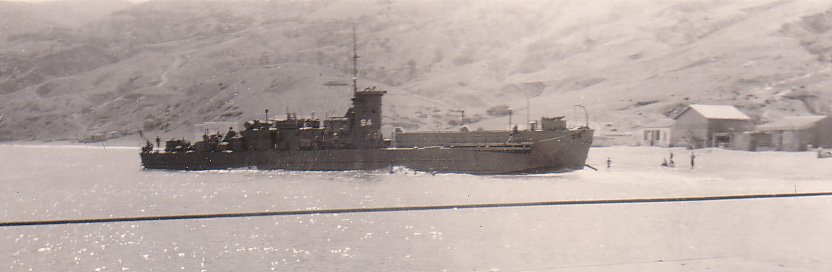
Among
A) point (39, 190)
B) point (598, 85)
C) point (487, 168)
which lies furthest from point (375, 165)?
point (598, 85)

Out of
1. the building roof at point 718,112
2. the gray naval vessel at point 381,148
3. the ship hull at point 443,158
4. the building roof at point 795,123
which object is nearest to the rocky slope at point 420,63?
the building roof at point 718,112

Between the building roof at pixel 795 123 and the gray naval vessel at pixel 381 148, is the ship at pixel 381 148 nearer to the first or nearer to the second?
the gray naval vessel at pixel 381 148

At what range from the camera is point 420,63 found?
100562mm

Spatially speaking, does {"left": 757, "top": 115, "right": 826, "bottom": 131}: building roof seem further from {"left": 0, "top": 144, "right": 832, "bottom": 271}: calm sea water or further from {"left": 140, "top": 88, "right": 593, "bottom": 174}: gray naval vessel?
{"left": 0, "top": 144, "right": 832, "bottom": 271}: calm sea water

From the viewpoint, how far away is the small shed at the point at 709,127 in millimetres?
38344

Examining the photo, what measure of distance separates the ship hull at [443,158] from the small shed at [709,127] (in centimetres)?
1264

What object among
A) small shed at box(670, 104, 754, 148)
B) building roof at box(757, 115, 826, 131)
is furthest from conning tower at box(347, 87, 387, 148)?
building roof at box(757, 115, 826, 131)

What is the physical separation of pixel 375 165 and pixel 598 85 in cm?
5916

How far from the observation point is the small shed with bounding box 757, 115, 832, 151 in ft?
114

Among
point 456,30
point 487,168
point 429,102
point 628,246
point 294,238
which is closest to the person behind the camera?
point 628,246

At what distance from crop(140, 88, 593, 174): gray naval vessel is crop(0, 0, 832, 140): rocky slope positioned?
24.7 meters

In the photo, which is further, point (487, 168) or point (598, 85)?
point (598, 85)

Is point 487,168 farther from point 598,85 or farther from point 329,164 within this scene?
point 598,85

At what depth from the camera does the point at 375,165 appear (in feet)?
97.3
